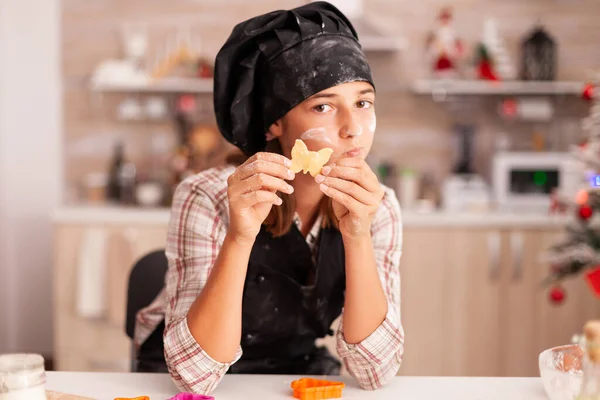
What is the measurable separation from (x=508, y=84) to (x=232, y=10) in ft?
5.67

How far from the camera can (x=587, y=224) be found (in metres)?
3.28

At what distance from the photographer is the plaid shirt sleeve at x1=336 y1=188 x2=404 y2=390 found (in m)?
1.36

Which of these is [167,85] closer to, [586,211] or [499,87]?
[499,87]

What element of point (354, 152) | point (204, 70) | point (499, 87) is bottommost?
point (354, 152)

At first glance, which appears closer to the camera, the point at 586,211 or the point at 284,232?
the point at 284,232

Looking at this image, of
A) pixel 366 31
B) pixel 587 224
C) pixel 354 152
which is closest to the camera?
pixel 354 152

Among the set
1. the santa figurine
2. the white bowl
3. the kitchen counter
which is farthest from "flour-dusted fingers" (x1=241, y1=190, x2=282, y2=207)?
the santa figurine

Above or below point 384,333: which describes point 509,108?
above

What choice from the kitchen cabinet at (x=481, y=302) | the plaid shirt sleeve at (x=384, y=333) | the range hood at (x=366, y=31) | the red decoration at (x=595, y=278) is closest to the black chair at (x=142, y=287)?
the plaid shirt sleeve at (x=384, y=333)

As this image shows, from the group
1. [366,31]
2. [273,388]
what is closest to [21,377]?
[273,388]

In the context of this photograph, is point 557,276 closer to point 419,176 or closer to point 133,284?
point 419,176

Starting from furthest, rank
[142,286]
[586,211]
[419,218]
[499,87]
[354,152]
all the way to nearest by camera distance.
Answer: [499,87] < [419,218] < [586,211] < [142,286] < [354,152]

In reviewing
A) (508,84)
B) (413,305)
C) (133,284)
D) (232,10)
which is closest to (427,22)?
(508,84)

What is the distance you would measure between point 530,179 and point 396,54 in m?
1.11
